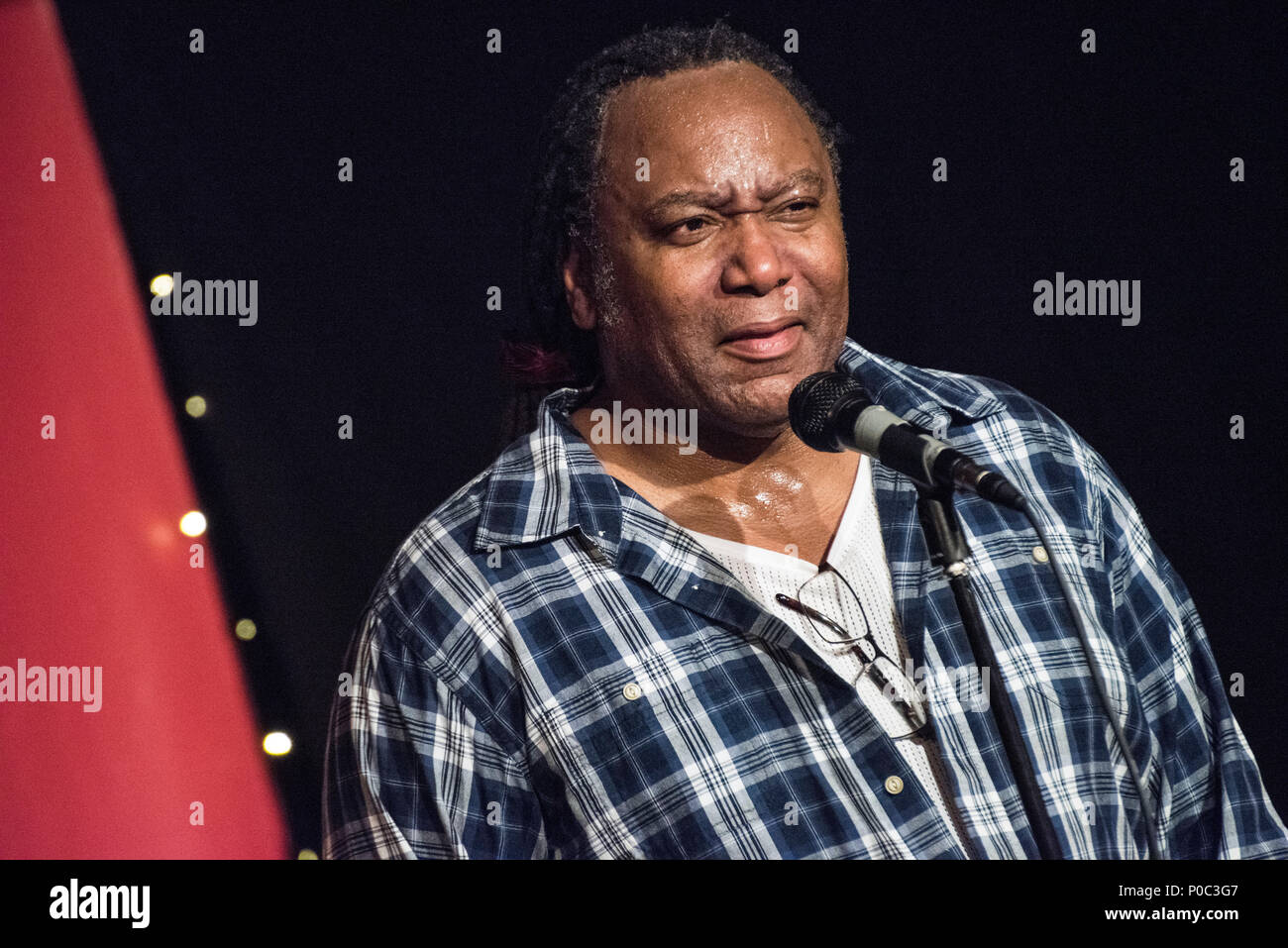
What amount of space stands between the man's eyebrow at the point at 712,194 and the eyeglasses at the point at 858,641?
2.01ft

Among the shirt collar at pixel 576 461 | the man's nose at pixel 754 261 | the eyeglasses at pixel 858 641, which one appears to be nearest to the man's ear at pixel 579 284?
the shirt collar at pixel 576 461

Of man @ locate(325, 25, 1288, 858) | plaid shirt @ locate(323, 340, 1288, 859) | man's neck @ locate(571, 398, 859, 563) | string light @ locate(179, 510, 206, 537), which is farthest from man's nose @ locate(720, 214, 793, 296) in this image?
string light @ locate(179, 510, 206, 537)

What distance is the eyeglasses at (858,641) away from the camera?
1867mm

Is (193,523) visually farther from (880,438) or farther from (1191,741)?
(1191,741)

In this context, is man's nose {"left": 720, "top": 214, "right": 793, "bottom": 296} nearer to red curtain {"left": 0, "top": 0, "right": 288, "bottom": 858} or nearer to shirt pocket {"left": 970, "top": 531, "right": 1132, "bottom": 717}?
shirt pocket {"left": 970, "top": 531, "right": 1132, "bottom": 717}

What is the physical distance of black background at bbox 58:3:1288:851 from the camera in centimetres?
212

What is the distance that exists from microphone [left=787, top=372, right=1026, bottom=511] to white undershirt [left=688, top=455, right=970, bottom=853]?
42 centimetres

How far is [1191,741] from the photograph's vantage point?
2010mm

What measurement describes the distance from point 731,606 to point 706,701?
150mm

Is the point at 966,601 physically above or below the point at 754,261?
→ below

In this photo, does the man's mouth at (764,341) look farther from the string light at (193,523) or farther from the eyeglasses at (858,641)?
the string light at (193,523)

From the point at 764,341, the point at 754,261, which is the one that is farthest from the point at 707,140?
the point at 764,341

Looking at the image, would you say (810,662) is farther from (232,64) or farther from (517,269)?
(232,64)
